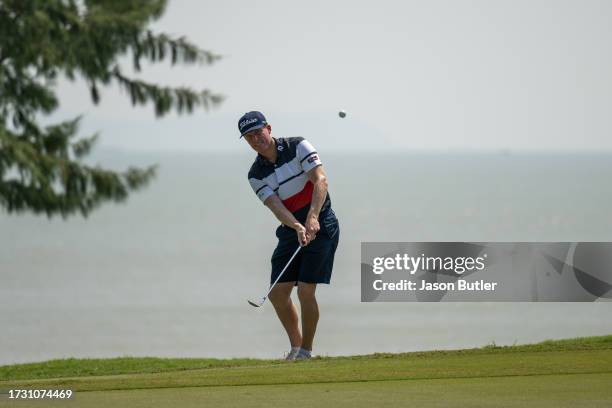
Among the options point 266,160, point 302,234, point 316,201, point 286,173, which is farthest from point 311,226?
point 266,160

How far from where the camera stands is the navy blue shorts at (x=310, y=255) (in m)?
9.85

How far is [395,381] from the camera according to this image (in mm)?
7938

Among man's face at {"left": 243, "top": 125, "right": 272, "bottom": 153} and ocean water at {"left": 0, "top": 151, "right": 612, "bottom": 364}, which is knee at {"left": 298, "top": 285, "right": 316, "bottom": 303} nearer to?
man's face at {"left": 243, "top": 125, "right": 272, "bottom": 153}

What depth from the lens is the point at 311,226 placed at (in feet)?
31.3

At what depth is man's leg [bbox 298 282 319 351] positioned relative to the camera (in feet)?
32.6

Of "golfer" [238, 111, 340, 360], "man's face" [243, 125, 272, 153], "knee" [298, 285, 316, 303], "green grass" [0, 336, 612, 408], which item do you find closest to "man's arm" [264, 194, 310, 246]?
"golfer" [238, 111, 340, 360]

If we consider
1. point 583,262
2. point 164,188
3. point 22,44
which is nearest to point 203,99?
point 22,44

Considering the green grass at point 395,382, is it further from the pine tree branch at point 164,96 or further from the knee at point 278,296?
the pine tree branch at point 164,96

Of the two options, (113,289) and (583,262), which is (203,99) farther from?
(113,289)

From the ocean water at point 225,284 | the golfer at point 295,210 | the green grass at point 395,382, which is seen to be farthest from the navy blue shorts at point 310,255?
the ocean water at point 225,284

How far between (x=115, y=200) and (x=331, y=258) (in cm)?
1534

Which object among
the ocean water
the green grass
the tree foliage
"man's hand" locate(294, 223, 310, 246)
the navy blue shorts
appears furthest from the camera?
the ocean water

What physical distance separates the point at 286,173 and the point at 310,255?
0.62 metres

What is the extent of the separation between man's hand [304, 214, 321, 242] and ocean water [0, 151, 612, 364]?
1606 centimetres
